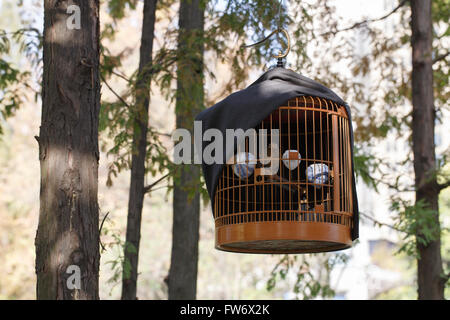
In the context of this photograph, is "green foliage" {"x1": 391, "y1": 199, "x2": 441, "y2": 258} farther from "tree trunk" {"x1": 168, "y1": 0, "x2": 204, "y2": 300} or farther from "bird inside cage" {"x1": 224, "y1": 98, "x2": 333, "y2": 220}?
"bird inside cage" {"x1": 224, "y1": 98, "x2": 333, "y2": 220}

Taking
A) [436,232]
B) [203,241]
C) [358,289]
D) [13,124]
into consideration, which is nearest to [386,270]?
[358,289]

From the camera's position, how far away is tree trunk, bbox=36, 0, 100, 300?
304 cm

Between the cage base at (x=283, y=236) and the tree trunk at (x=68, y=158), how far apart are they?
761mm

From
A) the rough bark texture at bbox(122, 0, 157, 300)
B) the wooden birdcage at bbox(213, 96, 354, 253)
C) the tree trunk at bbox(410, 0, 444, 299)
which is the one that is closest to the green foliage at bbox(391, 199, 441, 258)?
the tree trunk at bbox(410, 0, 444, 299)

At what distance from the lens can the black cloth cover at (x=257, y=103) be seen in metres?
3.27

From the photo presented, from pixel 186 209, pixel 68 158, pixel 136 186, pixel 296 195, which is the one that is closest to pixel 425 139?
pixel 186 209

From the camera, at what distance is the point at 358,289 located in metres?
30.0

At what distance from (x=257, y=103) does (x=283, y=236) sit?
0.72m

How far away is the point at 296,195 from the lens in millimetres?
3539

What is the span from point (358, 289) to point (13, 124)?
18181 mm

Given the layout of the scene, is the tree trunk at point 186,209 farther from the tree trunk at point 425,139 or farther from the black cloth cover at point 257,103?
the black cloth cover at point 257,103

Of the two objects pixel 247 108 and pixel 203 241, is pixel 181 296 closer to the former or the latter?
pixel 247 108

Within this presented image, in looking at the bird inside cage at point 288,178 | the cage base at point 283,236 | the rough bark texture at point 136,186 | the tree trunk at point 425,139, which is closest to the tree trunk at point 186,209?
the rough bark texture at point 136,186

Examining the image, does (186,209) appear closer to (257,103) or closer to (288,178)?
(288,178)
